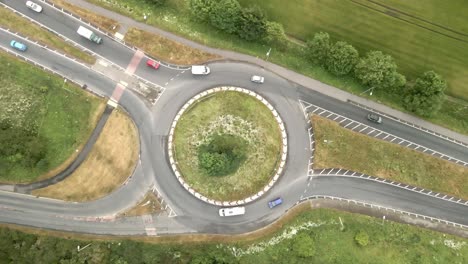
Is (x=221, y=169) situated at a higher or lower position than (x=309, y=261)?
higher

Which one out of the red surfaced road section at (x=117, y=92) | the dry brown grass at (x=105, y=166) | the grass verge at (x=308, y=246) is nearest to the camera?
the grass verge at (x=308, y=246)

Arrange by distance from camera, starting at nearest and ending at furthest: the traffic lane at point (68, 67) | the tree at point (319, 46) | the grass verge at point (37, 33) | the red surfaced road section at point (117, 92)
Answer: the tree at point (319, 46) < the grass verge at point (37, 33) < the traffic lane at point (68, 67) < the red surfaced road section at point (117, 92)

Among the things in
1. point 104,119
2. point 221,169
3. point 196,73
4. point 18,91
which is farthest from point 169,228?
point 18,91

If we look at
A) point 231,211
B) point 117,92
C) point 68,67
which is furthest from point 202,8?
point 231,211

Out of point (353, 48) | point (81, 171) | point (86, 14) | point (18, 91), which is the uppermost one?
point (353, 48)

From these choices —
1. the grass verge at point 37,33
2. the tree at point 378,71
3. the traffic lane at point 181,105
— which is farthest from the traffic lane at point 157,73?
the tree at point 378,71

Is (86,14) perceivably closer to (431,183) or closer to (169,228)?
(169,228)

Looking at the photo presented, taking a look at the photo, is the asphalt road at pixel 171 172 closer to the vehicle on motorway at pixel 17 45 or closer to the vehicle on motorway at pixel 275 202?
the vehicle on motorway at pixel 275 202

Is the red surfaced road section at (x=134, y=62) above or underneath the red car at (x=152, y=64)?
underneath
